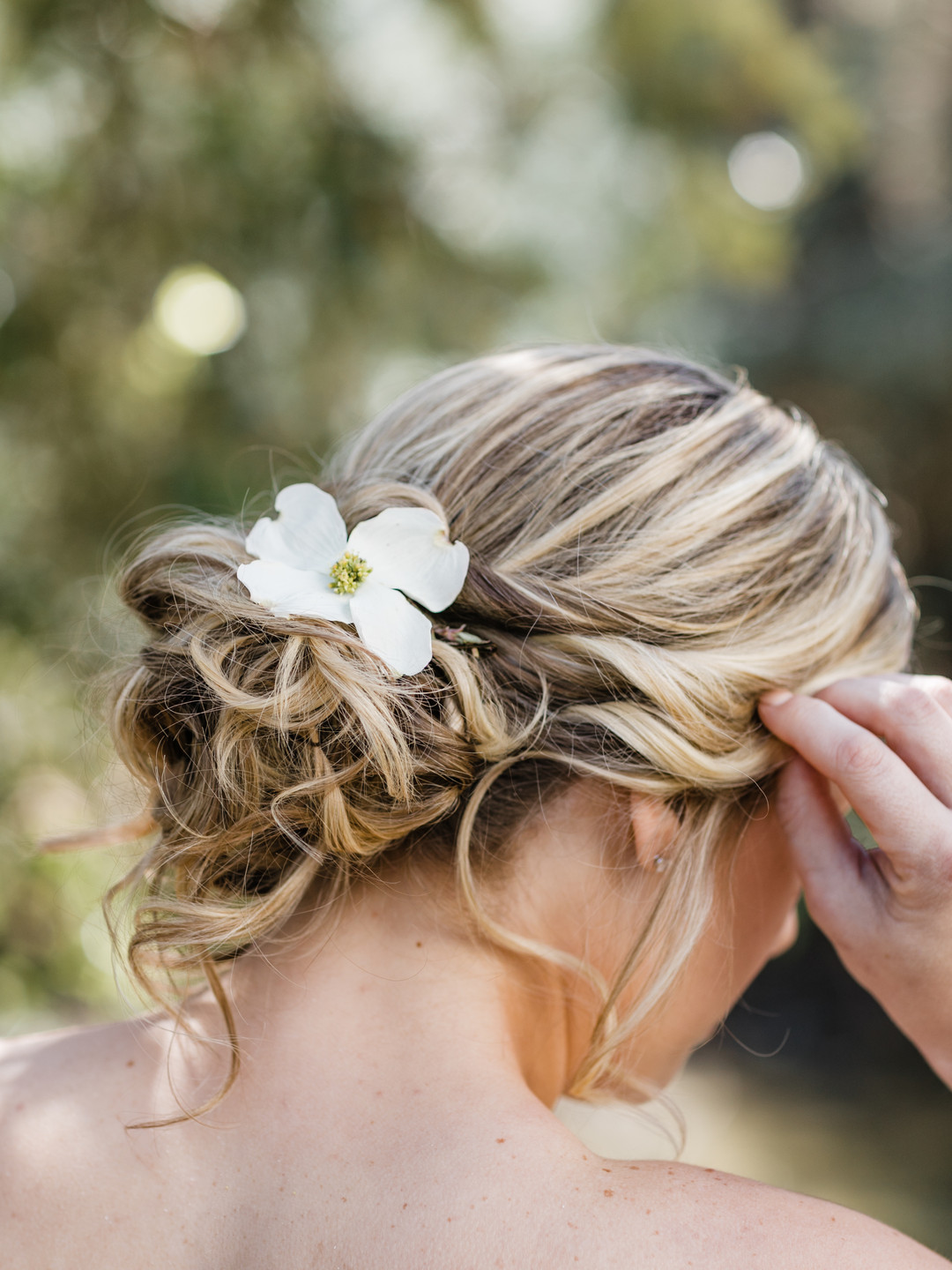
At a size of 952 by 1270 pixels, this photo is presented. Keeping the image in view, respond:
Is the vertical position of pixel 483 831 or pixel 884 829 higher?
pixel 884 829

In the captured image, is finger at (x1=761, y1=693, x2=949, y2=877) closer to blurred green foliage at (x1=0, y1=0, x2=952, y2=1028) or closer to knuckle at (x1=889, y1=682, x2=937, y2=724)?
knuckle at (x1=889, y1=682, x2=937, y2=724)

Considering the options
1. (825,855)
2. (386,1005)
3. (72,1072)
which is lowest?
(72,1072)

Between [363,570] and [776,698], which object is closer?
[363,570]

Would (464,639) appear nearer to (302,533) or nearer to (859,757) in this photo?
(302,533)

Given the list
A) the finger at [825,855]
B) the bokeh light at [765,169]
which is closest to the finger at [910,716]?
the finger at [825,855]

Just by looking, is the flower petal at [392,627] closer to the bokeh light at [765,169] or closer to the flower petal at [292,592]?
the flower petal at [292,592]

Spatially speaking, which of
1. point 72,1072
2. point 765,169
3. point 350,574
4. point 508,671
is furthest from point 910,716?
point 765,169

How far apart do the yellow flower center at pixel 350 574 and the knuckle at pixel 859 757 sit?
0.70 metres

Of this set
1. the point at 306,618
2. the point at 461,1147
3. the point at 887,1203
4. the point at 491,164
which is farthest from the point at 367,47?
the point at 887,1203

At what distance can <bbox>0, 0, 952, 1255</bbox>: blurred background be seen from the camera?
2.37m

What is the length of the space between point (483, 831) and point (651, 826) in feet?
0.77

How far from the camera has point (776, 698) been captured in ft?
4.59

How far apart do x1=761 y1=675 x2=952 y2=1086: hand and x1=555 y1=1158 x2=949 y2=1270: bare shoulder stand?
0.41 m

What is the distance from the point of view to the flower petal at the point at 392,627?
1191 millimetres
